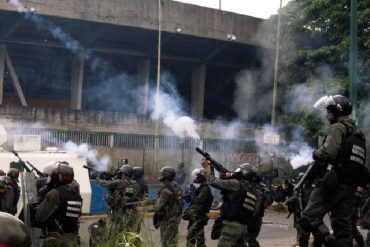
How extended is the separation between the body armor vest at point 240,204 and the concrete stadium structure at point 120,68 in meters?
15.8

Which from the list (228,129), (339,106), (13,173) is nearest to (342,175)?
(339,106)

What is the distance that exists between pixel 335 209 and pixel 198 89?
26.5 meters

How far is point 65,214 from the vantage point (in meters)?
6.14

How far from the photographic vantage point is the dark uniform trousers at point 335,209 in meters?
5.64

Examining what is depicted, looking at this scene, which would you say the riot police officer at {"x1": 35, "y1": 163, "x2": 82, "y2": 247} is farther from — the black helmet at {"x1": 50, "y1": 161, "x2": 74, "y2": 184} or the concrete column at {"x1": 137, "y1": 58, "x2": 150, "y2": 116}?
the concrete column at {"x1": 137, "y1": 58, "x2": 150, "y2": 116}

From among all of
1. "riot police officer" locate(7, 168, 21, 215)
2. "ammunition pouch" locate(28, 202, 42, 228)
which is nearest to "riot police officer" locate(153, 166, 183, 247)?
"ammunition pouch" locate(28, 202, 42, 228)

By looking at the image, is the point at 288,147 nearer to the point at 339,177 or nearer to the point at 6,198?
the point at 6,198

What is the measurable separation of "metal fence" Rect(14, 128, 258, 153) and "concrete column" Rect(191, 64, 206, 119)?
6.20 m

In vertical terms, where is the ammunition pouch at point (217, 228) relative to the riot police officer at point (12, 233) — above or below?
below

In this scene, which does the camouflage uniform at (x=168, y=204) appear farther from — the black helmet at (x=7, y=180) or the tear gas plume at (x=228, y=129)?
the tear gas plume at (x=228, y=129)

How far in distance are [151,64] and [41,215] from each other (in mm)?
25647

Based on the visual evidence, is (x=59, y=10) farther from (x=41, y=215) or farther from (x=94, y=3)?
(x=41, y=215)

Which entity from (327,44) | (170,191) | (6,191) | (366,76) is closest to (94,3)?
(327,44)

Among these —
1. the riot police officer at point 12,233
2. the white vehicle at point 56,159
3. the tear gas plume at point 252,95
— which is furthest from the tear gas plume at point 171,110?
the riot police officer at point 12,233
